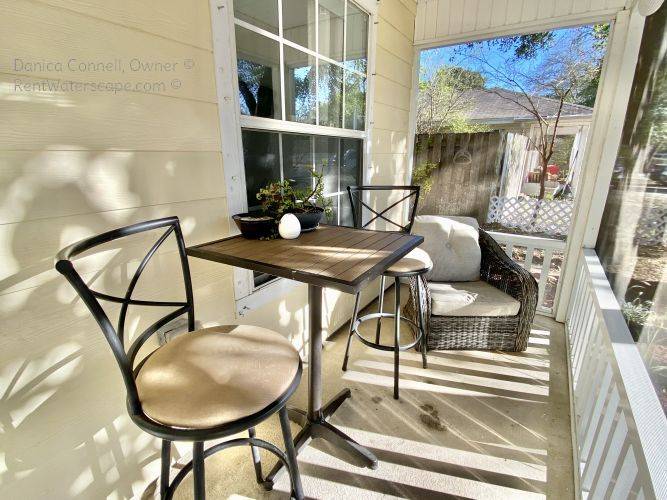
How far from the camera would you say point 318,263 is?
111 centimetres

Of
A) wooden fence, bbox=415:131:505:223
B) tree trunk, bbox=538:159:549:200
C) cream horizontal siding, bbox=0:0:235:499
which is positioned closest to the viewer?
cream horizontal siding, bbox=0:0:235:499

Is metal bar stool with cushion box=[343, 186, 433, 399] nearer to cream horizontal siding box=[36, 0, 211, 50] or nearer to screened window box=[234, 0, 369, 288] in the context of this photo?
screened window box=[234, 0, 369, 288]

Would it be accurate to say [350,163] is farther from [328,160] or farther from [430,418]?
[430,418]

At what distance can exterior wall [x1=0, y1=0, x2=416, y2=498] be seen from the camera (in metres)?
0.88

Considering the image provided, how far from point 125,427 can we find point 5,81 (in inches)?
47.4

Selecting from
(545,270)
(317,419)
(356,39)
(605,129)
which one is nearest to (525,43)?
(605,129)

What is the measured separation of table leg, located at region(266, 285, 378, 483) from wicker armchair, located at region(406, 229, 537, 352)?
37.0 inches

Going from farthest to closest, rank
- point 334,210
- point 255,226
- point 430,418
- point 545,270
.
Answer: point 545,270
point 334,210
point 430,418
point 255,226

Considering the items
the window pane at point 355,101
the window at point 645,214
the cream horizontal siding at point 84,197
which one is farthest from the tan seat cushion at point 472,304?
the cream horizontal siding at point 84,197

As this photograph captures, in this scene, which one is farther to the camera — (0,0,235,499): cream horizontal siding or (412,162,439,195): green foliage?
(412,162,439,195): green foliage

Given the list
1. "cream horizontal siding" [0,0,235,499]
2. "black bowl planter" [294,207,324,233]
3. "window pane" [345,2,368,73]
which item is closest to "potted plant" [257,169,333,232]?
"black bowl planter" [294,207,324,233]

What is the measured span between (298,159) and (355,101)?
2.58ft

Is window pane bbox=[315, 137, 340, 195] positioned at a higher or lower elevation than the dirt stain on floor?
higher

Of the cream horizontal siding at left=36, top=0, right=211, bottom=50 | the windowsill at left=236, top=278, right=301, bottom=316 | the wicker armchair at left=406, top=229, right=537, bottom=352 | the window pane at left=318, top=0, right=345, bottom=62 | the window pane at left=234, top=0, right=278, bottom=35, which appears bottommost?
the wicker armchair at left=406, top=229, right=537, bottom=352
